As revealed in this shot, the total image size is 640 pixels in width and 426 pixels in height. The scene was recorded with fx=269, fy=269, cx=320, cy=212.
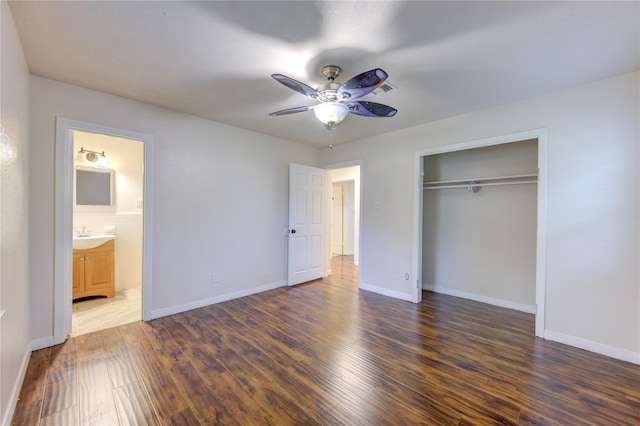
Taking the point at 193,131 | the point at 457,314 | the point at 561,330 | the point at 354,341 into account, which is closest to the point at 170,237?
the point at 193,131

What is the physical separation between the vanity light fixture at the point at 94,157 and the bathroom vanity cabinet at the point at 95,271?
50.3 inches

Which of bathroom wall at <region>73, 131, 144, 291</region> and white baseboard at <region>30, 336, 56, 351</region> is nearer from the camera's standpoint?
white baseboard at <region>30, 336, 56, 351</region>

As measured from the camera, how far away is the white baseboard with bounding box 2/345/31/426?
155 cm

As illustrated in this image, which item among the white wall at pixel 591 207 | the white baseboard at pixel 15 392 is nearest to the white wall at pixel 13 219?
the white baseboard at pixel 15 392

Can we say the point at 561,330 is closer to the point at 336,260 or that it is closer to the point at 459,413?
the point at 459,413

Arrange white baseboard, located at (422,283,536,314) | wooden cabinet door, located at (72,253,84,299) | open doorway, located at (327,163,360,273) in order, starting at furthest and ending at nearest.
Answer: open doorway, located at (327,163,360,273) → wooden cabinet door, located at (72,253,84,299) → white baseboard, located at (422,283,536,314)

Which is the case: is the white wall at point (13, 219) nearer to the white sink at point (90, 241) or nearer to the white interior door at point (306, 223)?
the white sink at point (90, 241)

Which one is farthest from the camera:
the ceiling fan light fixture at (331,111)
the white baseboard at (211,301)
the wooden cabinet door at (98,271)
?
the wooden cabinet door at (98,271)

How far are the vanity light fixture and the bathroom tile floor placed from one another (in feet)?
6.63

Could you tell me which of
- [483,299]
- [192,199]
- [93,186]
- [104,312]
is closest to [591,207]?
[483,299]

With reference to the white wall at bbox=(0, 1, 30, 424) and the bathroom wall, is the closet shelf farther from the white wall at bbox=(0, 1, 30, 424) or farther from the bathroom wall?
the bathroom wall

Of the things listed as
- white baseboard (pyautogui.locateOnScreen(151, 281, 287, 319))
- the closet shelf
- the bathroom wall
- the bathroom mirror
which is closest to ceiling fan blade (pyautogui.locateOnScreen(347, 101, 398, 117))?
the closet shelf

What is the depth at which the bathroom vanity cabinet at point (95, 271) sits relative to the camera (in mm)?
3613

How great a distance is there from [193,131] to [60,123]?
1.25m
